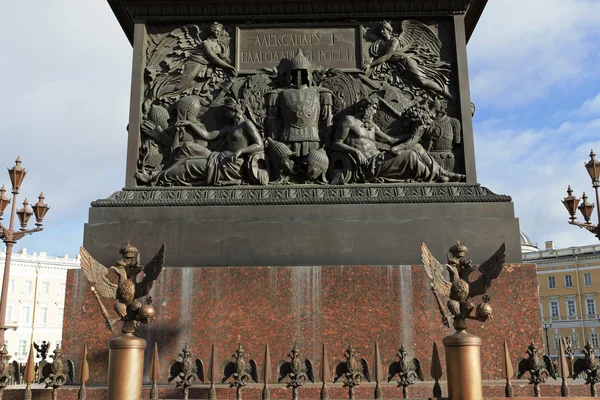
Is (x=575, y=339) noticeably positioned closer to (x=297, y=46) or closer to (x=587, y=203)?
(x=587, y=203)

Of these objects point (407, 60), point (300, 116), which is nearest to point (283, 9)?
point (300, 116)

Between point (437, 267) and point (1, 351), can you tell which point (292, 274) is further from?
point (1, 351)

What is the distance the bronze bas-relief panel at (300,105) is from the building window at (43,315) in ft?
219

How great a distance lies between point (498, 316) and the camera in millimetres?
8164

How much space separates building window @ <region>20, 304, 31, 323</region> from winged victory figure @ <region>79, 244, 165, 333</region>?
6831 centimetres

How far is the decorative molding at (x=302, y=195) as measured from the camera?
29.8 feet

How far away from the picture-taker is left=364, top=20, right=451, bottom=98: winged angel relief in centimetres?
1010

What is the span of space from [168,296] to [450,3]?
6.67 meters

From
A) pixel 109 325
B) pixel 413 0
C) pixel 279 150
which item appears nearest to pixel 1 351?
pixel 109 325

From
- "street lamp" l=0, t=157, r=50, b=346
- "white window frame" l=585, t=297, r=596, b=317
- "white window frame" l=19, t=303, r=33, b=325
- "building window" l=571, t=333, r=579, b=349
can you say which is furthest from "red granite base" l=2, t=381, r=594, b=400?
"white window frame" l=585, t=297, r=596, b=317

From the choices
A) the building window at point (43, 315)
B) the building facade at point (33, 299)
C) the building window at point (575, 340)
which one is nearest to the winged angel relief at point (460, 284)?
the building facade at point (33, 299)

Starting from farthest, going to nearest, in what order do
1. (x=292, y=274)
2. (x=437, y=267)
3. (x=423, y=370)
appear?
1. (x=292, y=274)
2. (x=423, y=370)
3. (x=437, y=267)

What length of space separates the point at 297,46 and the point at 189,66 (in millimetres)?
1847

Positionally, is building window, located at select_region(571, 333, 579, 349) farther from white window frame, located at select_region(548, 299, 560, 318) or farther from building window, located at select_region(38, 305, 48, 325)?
building window, located at select_region(38, 305, 48, 325)
